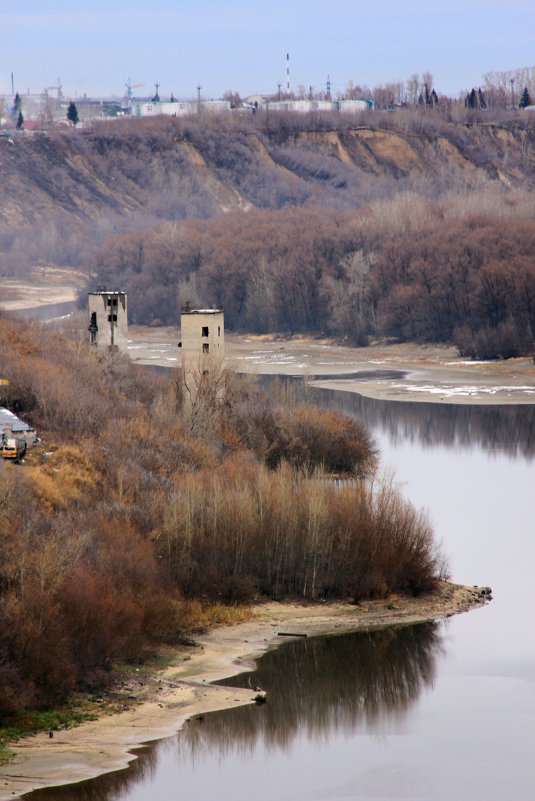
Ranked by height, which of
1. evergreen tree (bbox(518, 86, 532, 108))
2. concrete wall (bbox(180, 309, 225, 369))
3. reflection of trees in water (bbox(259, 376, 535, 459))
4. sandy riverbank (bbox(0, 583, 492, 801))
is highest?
evergreen tree (bbox(518, 86, 532, 108))

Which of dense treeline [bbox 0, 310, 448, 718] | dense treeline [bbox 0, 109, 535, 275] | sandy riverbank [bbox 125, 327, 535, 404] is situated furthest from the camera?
dense treeline [bbox 0, 109, 535, 275]

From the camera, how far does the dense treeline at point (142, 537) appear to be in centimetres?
Result: 1827

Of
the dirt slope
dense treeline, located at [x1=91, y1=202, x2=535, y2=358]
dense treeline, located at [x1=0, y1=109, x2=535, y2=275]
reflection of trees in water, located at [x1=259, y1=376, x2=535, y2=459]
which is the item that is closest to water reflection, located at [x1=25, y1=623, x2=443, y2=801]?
reflection of trees in water, located at [x1=259, y1=376, x2=535, y2=459]

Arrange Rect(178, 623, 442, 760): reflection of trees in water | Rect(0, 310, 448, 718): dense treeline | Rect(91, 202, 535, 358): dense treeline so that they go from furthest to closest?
Rect(91, 202, 535, 358): dense treeline
Rect(0, 310, 448, 718): dense treeline
Rect(178, 623, 442, 760): reflection of trees in water

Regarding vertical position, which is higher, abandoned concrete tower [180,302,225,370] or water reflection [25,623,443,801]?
abandoned concrete tower [180,302,225,370]

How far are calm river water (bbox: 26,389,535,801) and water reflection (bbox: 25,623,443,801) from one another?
2 centimetres

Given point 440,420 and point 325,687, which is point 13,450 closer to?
point 325,687

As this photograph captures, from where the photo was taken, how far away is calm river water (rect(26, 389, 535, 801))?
640 inches

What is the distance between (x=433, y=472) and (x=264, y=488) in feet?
44.5

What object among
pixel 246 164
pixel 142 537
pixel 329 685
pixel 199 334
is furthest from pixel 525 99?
pixel 329 685

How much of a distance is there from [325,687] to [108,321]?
25.5 metres

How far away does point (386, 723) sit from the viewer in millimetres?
18469

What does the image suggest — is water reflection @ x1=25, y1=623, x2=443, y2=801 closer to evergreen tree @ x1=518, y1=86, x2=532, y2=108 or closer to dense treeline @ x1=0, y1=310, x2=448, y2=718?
dense treeline @ x1=0, y1=310, x2=448, y2=718

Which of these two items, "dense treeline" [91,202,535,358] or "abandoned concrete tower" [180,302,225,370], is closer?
"abandoned concrete tower" [180,302,225,370]
